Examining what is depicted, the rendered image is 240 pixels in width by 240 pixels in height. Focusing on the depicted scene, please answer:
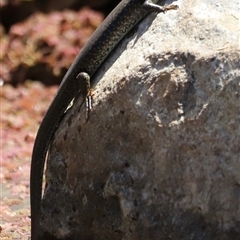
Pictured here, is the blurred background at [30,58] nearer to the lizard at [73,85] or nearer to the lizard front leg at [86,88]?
the lizard at [73,85]

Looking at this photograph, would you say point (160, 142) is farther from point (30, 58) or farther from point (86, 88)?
point (30, 58)

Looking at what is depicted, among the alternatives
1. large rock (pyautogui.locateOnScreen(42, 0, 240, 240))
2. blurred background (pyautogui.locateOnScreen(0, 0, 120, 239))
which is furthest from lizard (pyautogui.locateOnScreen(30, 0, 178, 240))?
blurred background (pyautogui.locateOnScreen(0, 0, 120, 239))

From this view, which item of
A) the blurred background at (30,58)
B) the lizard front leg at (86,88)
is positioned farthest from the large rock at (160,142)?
the blurred background at (30,58)

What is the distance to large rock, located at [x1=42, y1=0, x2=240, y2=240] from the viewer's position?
4684 mm

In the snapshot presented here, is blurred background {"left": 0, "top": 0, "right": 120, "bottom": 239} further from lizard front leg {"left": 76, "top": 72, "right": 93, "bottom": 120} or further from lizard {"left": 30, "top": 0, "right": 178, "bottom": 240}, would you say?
lizard front leg {"left": 76, "top": 72, "right": 93, "bottom": 120}

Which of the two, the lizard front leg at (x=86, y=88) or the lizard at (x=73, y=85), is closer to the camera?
the lizard front leg at (x=86, y=88)

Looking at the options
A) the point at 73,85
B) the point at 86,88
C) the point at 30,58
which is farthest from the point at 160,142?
the point at 30,58

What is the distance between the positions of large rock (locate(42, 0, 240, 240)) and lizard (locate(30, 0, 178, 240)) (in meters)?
0.10

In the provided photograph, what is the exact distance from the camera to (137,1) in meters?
5.91

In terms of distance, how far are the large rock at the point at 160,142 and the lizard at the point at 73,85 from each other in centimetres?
10

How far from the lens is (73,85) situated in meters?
5.75

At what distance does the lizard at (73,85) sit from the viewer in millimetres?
5602

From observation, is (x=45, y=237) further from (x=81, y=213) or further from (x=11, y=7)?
(x=11, y=7)

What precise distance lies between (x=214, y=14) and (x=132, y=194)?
130cm
